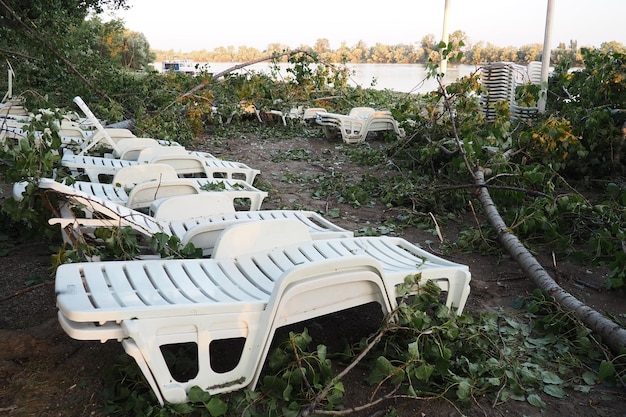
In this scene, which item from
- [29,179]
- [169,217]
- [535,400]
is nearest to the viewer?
Answer: [535,400]

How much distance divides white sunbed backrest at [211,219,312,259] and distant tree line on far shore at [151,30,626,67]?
11.6ft

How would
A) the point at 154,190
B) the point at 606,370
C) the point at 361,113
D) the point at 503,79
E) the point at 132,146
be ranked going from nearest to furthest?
the point at 606,370
the point at 154,190
the point at 132,146
the point at 503,79
the point at 361,113

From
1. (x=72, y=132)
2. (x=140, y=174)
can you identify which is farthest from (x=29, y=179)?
(x=72, y=132)

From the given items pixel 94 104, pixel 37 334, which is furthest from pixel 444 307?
pixel 94 104

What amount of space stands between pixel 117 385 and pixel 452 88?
18.3 feet

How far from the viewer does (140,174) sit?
476 cm

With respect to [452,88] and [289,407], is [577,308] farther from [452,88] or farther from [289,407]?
[452,88]

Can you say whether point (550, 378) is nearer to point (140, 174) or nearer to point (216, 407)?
point (216, 407)

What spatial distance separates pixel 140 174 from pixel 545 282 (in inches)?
135

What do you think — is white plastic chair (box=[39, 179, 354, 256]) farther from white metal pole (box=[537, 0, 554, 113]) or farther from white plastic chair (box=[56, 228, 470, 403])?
white metal pole (box=[537, 0, 554, 113])

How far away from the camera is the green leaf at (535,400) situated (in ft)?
8.07

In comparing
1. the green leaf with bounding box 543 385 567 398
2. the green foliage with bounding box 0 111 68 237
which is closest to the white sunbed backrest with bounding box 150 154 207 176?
the green foliage with bounding box 0 111 68 237

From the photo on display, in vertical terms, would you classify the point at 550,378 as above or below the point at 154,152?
below

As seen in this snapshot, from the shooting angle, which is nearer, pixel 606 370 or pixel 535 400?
pixel 535 400
